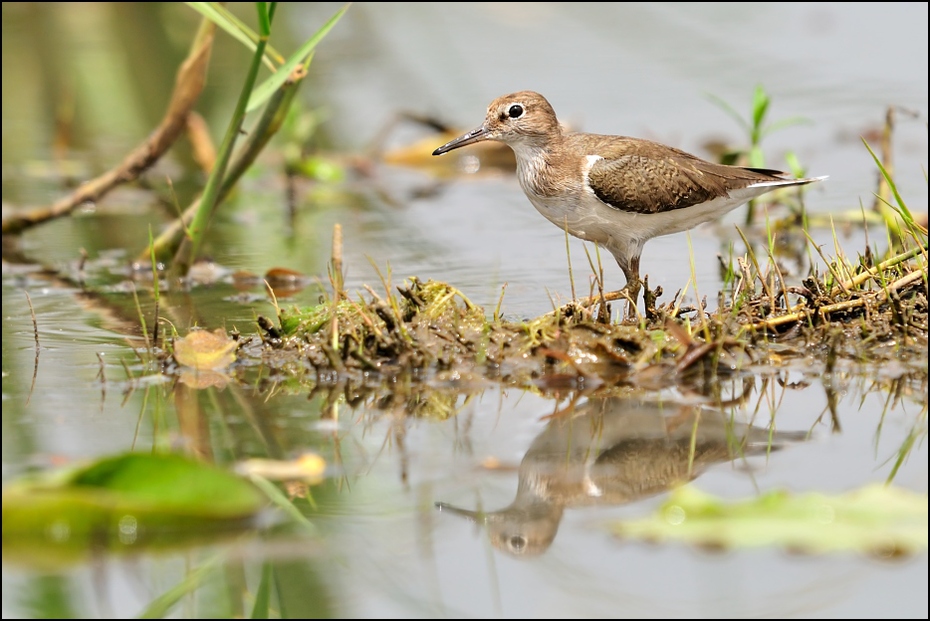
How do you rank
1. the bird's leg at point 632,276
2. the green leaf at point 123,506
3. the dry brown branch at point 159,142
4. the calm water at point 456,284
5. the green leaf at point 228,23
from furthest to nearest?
the dry brown branch at point 159,142, the bird's leg at point 632,276, the green leaf at point 228,23, the green leaf at point 123,506, the calm water at point 456,284

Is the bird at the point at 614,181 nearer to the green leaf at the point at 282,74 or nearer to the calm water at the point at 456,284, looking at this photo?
the calm water at the point at 456,284

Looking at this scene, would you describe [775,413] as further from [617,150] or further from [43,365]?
[43,365]

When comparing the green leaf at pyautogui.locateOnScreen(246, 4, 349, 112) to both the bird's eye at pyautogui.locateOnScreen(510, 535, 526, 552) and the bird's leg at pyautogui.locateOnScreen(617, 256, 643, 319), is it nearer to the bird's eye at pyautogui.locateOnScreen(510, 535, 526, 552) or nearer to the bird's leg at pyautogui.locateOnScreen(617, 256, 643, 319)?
the bird's leg at pyautogui.locateOnScreen(617, 256, 643, 319)

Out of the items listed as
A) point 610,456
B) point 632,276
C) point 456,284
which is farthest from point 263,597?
point 456,284

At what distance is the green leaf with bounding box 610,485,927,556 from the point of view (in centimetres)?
386

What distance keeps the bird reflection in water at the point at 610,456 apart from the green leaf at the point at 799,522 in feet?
0.95

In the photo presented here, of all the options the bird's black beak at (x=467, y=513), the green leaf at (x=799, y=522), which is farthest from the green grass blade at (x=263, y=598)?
the green leaf at (x=799, y=522)

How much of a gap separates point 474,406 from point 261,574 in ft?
5.74

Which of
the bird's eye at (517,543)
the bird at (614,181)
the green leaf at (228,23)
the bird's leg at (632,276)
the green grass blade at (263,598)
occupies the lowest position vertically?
the green grass blade at (263,598)

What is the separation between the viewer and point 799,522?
3.99 meters

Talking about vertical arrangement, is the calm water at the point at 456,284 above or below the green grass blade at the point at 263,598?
above

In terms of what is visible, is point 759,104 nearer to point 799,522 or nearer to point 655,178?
point 655,178

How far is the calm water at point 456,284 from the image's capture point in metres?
3.83

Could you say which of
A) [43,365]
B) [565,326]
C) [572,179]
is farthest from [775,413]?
[43,365]
